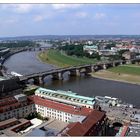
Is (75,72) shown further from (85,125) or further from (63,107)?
(85,125)

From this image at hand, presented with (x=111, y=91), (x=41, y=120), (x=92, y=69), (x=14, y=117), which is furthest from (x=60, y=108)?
(x=92, y=69)

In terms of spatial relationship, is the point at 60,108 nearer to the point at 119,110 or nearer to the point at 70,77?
the point at 119,110

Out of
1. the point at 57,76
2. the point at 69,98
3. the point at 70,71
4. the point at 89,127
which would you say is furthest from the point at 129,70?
the point at 89,127

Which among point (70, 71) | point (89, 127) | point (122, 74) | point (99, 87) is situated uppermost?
point (89, 127)

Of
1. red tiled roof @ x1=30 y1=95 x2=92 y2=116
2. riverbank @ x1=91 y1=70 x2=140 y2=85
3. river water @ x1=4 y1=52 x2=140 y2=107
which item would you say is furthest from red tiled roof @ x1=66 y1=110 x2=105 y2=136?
riverbank @ x1=91 y1=70 x2=140 y2=85

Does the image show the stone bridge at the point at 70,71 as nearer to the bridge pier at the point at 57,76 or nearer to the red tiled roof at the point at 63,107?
the bridge pier at the point at 57,76

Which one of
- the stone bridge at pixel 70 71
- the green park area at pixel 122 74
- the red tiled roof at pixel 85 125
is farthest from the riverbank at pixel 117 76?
the red tiled roof at pixel 85 125
